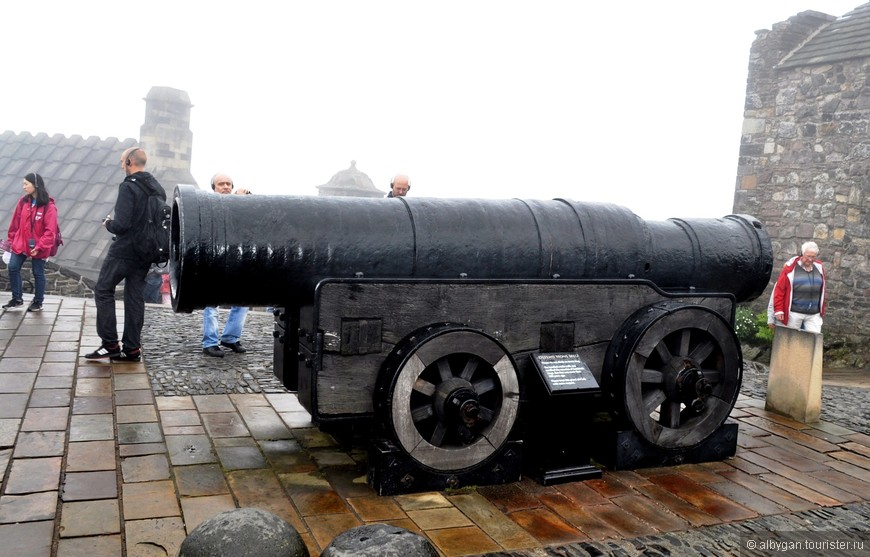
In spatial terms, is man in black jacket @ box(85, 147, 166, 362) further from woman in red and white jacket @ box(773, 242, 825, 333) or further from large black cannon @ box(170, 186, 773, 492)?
woman in red and white jacket @ box(773, 242, 825, 333)

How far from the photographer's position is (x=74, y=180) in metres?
14.4

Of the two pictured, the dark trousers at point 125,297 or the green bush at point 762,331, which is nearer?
the dark trousers at point 125,297

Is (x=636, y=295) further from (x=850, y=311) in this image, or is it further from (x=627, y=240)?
(x=850, y=311)

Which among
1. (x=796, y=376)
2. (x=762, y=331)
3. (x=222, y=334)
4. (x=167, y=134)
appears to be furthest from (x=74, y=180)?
(x=796, y=376)

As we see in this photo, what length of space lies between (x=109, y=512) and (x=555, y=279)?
224 centimetres

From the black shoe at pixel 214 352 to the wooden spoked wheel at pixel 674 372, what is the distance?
3.32 meters

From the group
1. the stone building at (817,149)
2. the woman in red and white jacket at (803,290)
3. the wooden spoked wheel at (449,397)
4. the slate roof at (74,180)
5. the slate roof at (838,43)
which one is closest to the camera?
the wooden spoked wheel at (449,397)

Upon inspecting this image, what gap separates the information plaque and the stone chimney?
47.3ft

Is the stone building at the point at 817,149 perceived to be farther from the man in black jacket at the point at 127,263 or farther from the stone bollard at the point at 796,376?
the man in black jacket at the point at 127,263

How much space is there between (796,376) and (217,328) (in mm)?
4402

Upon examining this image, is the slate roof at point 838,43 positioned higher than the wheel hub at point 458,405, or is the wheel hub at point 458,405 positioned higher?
the slate roof at point 838,43

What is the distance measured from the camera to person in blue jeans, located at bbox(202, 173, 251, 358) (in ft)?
19.2

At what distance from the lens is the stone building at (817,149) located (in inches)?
413

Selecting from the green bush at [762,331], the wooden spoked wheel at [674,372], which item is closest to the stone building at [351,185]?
the green bush at [762,331]
